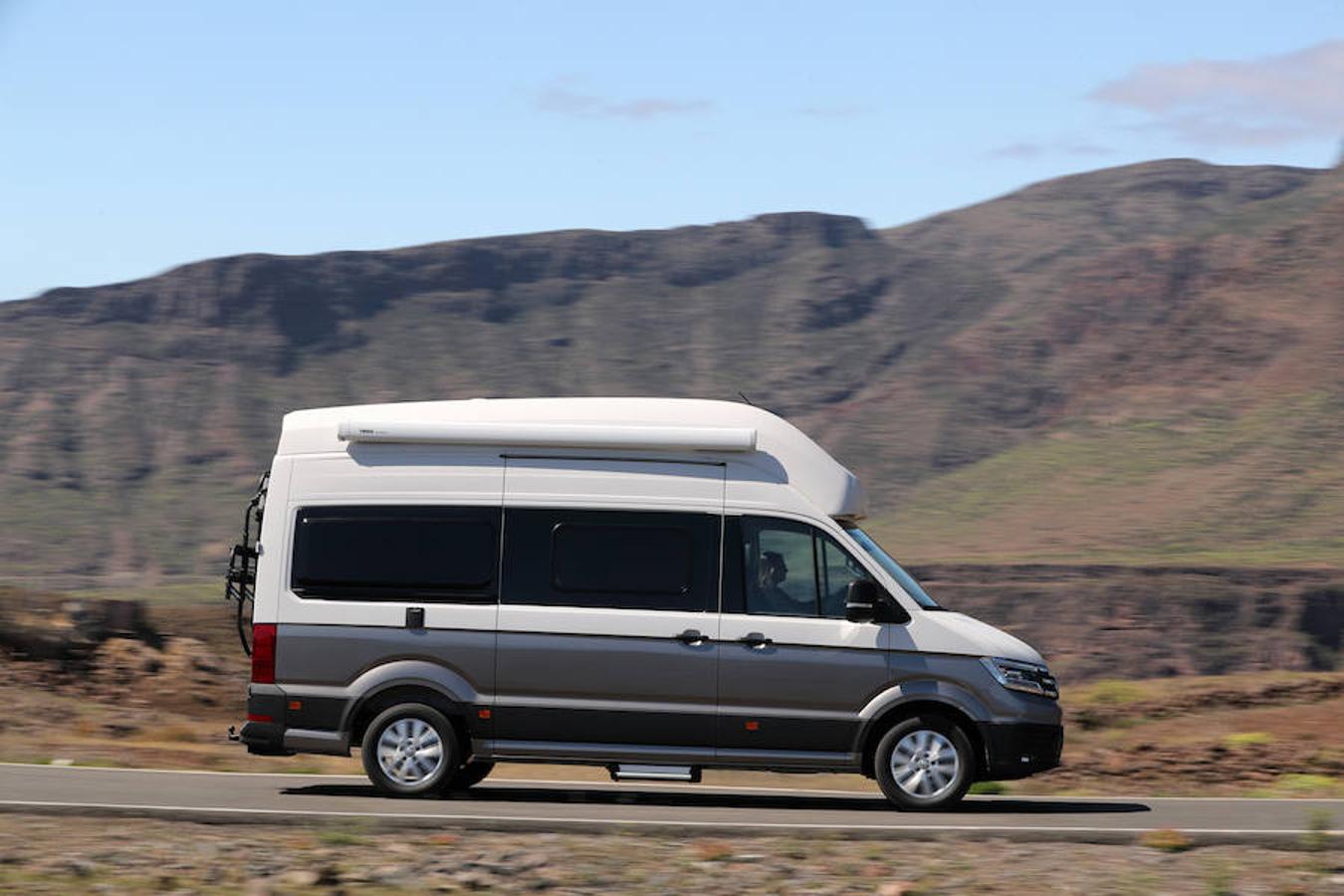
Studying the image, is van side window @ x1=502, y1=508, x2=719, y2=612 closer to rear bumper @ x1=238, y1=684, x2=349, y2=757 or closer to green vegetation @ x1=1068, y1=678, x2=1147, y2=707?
rear bumper @ x1=238, y1=684, x2=349, y2=757

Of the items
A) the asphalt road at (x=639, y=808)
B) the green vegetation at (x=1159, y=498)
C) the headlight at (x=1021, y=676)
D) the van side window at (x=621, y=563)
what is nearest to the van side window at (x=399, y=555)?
the van side window at (x=621, y=563)

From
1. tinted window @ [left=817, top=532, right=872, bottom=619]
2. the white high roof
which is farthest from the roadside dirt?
the white high roof

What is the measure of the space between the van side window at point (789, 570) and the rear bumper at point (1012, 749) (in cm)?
134

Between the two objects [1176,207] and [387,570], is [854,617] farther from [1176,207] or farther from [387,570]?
[1176,207]

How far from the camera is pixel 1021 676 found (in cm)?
1277

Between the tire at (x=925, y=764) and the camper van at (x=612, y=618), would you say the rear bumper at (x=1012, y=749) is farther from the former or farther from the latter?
the tire at (x=925, y=764)

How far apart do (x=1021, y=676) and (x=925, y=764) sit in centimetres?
92

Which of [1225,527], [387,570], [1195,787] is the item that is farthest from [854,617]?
[1225,527]

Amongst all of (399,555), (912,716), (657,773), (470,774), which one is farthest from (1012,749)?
(399,555)

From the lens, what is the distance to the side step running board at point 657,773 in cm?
1257

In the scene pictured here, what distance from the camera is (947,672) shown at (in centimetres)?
1256

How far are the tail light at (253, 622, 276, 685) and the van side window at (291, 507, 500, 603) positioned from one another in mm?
343

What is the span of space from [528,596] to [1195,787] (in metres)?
13.3

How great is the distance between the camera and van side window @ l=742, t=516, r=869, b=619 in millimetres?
12703
